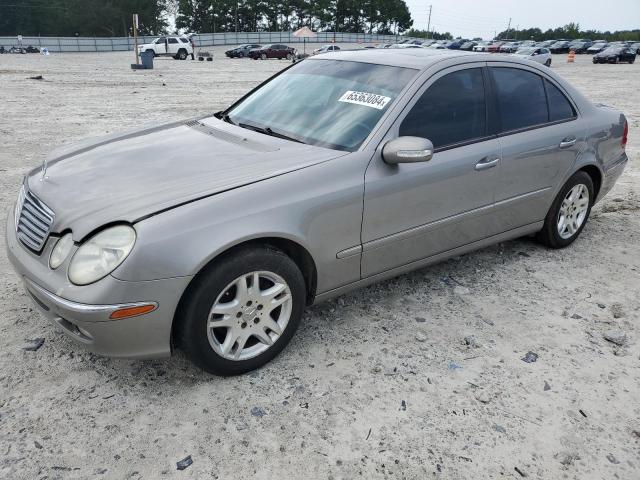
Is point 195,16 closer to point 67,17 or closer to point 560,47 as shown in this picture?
point 67,17

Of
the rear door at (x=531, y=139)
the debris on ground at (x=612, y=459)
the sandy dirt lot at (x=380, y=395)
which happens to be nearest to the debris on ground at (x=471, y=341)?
the sandy dirt lot at (x=380, y=395)

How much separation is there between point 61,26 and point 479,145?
85654mm

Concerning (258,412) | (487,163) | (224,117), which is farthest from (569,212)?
(258,412)

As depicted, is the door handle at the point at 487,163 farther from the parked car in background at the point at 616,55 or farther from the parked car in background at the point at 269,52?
the parked car in background at the point at 269,52

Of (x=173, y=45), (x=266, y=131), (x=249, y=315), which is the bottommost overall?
A: (x=249, y=315)

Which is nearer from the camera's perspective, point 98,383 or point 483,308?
point 98,383

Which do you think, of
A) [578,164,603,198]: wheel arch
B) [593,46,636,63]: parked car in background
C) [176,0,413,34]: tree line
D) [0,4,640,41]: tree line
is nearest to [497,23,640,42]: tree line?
[0,4,640,41]: tree line

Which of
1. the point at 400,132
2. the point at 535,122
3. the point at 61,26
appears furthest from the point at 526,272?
the point at 61,26

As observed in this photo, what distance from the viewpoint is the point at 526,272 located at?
4137 millimetres

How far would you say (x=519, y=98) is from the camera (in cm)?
391

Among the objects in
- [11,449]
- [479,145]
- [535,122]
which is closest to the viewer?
[11,449]

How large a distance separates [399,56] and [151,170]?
1891 mm

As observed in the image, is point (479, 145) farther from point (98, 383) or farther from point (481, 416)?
point (98, 383)

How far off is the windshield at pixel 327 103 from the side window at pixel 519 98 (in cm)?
80
